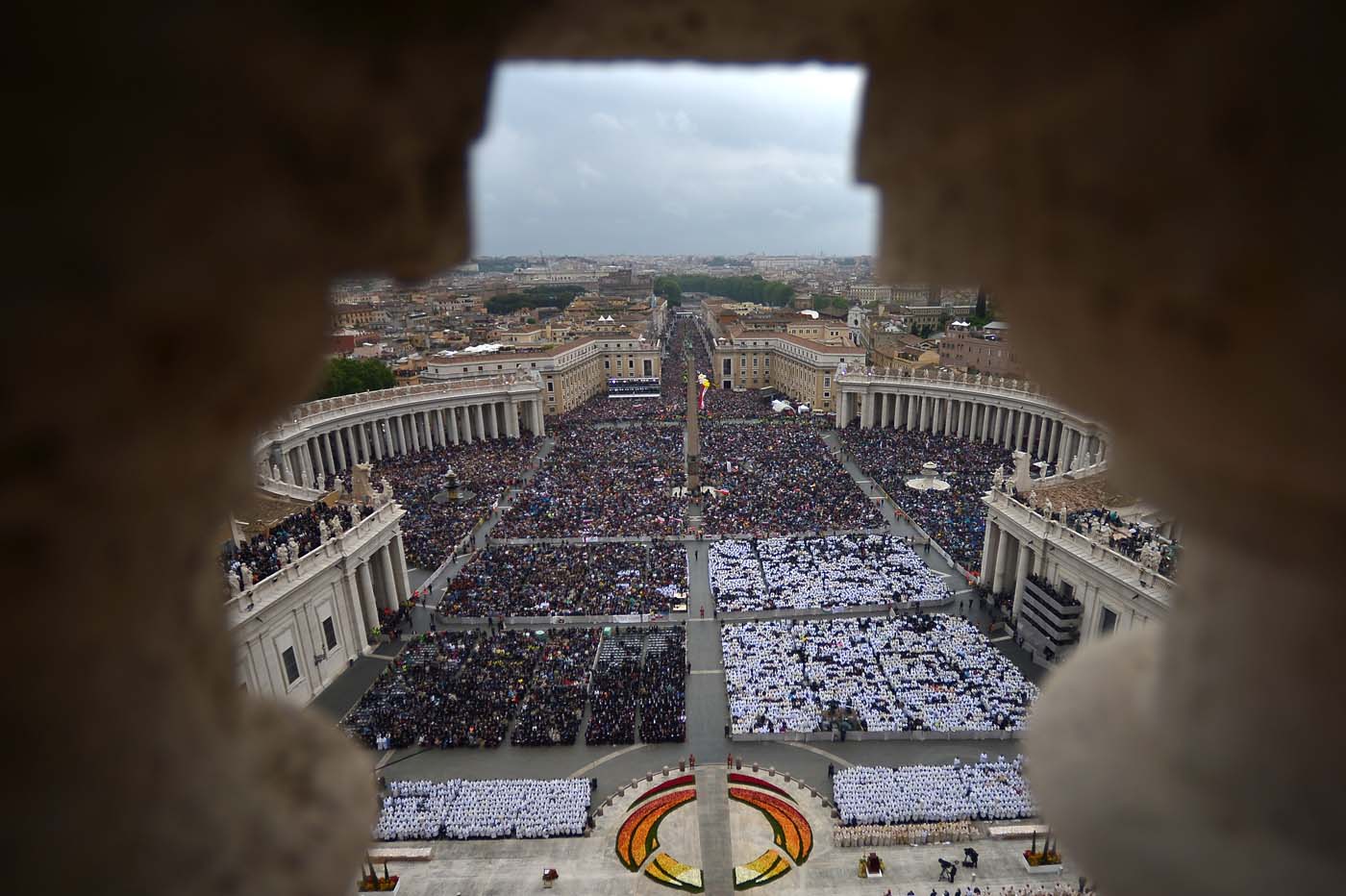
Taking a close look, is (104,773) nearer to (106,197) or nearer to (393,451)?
(106,197)

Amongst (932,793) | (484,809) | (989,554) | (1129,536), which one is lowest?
(484,809)

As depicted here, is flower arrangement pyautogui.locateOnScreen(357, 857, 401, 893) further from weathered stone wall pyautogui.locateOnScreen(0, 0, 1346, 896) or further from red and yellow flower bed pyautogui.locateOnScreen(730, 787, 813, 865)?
weathered stone wall pyautogui.locateOnScreen(0, 0, 1346, 896)

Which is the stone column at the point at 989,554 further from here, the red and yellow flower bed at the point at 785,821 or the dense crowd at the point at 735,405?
the dense crowd at the point at 735,405

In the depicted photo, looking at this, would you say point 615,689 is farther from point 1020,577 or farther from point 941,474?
point 941,474

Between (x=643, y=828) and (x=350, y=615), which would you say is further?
(x=350, y=615)

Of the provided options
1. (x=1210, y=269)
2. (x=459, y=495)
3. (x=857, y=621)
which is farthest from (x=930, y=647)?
(x=459, y=495)

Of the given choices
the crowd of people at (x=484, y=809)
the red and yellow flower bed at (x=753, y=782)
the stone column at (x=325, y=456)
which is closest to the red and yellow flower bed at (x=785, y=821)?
the red and yellow flower bed at (x=753, y=782)

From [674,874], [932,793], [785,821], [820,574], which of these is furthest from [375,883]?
[820,574]
